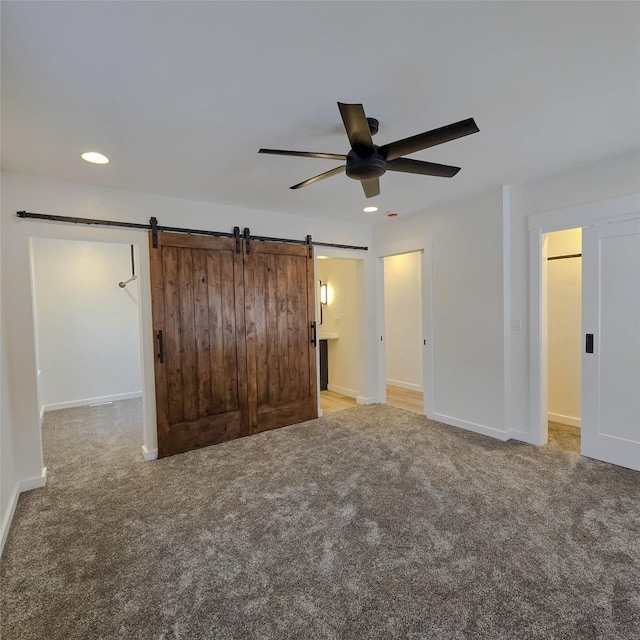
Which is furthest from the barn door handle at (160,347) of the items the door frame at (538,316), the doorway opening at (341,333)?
the door frame at (538,316)

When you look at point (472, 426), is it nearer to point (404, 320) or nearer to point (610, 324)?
point (610, 324)

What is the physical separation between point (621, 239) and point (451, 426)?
2.42 meters

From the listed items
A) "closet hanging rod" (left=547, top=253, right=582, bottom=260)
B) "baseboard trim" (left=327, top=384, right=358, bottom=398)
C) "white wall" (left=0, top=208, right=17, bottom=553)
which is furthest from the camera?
"baseboard trim" (left=327, top=384, right=358, bottom=398)

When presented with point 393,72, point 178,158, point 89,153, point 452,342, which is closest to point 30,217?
point 89,153

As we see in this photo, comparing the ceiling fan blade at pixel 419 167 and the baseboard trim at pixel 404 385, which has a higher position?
the ceiling fan blade at pixel 419 167

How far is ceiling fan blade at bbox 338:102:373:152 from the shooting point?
5.20 ft

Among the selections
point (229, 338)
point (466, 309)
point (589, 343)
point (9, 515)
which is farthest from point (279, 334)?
point (589, 343)

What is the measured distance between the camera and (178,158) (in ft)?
8.70

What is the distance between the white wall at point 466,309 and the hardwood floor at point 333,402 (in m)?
1.21

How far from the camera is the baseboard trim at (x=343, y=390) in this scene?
18.1 ft

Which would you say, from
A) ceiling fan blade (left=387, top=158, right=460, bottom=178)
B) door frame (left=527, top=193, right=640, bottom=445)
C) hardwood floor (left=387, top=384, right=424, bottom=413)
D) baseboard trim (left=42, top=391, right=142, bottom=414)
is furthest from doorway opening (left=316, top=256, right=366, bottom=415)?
baseboard trim (left=42, top=391, right=142, bottom=414)

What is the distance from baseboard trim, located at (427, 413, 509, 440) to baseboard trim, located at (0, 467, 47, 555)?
3921mm

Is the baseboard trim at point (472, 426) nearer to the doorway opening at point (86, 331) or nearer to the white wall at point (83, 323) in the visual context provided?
the doorway opening at point (86, 331)

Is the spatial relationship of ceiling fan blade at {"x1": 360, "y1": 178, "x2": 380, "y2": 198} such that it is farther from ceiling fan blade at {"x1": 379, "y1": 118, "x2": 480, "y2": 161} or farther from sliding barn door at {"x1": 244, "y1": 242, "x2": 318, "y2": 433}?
sliding barn door at {"x1": 244, "y1": 242, "x2": 318, "y2": 433}
